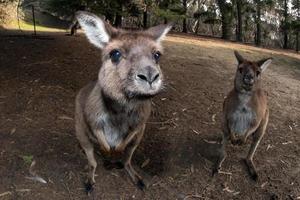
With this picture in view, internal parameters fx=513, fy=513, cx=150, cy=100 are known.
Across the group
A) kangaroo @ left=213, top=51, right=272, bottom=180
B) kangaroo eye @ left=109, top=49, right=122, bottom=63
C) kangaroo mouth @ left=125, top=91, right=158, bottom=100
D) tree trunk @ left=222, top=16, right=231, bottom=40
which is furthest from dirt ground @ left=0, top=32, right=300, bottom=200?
tree trunk @ left=222, top=16, right=231, bottom=40

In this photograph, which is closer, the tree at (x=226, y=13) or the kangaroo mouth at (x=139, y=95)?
the kangaroo mouth at (x=139, y=95)

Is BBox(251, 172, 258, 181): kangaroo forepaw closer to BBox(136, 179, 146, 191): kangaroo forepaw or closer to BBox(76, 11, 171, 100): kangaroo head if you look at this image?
BBox(136, 179, 146, 191): kangaroo forepaw

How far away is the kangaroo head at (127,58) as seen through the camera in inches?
177

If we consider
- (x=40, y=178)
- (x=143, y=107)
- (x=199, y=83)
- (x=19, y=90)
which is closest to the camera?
(x=143, y=107)

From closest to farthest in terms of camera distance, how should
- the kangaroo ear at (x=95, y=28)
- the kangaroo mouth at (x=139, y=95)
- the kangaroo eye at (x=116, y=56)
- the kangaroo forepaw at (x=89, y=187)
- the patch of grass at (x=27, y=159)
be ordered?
the kangaroo mouth at (x=139, y=95)
the kangaroo eye at (x=116, y=56)
the kangaroo ear at (x=95, y=28)
the kangaroo forepaw at (x=89, y=187)
the patch of grass at (x=27, y=159)

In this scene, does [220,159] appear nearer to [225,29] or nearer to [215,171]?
[215,171]

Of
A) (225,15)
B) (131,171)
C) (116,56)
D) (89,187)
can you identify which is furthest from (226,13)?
(116,56)

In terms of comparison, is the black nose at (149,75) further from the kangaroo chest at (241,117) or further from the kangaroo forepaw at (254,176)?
the kangaroo forepaw at (254,176)

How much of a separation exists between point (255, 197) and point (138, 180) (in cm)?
142

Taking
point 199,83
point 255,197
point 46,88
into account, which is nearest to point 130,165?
point 255,197

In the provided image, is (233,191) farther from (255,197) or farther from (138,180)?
(138,180)

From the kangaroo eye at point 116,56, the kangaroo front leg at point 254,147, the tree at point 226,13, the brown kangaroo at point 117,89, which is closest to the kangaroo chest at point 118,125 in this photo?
the brown kangaroo at point 117,89

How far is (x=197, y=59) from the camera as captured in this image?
10508 millimetres

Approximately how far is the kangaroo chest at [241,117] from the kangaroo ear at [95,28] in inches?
82.3
